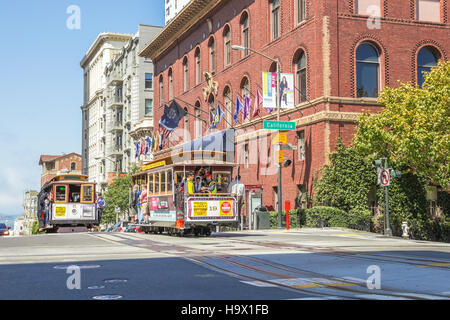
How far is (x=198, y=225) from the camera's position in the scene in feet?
76.7

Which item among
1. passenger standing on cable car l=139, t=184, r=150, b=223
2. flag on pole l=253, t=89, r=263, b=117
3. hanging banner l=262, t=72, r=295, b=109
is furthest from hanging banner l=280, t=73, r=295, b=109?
passenger standing on cable car l=139, t=184, r=150, b=223

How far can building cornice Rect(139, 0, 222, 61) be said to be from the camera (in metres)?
51.6

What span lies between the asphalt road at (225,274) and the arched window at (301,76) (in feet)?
69.9

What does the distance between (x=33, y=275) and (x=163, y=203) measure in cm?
1377

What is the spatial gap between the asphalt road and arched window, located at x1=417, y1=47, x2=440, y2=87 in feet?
77.2

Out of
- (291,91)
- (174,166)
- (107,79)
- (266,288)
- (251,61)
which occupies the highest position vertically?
(107,79)

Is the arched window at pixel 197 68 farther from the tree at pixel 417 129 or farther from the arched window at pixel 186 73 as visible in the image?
the tree at pixel 417 129

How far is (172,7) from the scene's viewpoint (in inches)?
4016

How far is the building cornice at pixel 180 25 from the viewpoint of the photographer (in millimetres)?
51591

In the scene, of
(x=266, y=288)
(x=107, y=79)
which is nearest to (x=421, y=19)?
(x=266, y=288)

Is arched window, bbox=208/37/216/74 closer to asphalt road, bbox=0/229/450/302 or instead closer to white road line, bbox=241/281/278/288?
asphalt road, bbox=0/229/450/302

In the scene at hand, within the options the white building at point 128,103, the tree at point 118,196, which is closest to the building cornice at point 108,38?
the white building at point 128,103
